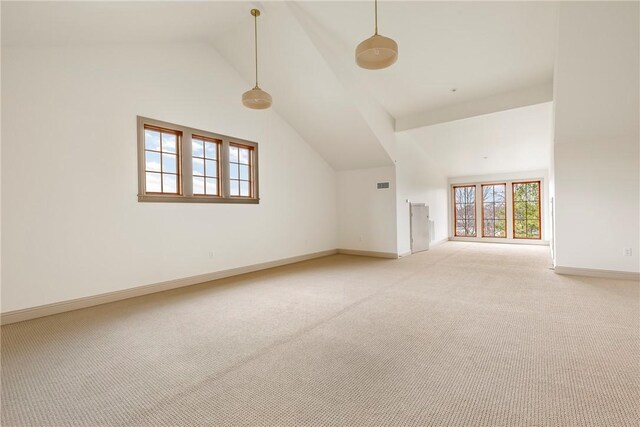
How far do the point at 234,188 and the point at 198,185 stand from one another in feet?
2.41

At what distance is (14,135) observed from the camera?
3451mm

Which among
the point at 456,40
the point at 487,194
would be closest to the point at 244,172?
the point at 456,40

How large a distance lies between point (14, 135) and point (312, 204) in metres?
5.39

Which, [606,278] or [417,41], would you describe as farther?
[606,278]

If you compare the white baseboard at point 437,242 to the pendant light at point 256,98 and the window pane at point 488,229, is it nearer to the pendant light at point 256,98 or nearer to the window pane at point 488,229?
the window pane at point 488,229

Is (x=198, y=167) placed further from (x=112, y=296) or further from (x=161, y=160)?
(x=112, y=296)

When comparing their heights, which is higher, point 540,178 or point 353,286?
point 540,178

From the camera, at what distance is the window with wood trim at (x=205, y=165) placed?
5.38 m

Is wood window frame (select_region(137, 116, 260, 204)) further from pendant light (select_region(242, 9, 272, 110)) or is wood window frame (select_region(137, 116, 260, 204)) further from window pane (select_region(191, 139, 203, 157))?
pendant light (select_region(242, 9, 272, 110))

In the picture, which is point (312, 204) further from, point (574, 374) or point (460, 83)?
point (574, 374)

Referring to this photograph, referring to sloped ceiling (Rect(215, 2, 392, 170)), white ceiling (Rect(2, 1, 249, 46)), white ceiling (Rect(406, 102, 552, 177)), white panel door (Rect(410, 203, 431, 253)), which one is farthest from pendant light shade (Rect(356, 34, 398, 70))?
white panel door (Rect(410, 203, 431, 253))

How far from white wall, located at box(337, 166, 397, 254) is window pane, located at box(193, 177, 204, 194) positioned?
4020 millimetres

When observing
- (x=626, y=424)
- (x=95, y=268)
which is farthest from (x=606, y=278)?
(x=95, y=268)

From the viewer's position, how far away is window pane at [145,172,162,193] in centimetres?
470
